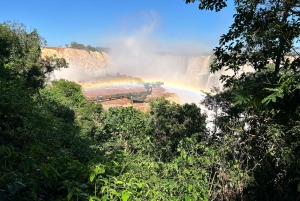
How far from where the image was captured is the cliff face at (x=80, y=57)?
149 ft

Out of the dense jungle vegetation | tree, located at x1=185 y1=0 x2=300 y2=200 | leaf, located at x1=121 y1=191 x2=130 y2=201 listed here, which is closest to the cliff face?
the dense jungle vegetation

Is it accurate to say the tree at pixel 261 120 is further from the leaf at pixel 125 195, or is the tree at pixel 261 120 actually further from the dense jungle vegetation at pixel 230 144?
the leaf at pixel 125 195

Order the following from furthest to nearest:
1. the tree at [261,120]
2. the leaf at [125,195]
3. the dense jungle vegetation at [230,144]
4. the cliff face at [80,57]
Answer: the cliff face at [80,57], the tree at [261,120], the dense jungle vegetation at [230,144], the leaf at [125,195]

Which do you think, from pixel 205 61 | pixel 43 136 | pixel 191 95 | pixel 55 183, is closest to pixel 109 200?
pixel 55 183

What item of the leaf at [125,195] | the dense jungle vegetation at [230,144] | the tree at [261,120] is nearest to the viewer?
the leaf at [125,195]

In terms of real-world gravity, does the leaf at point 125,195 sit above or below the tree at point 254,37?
below

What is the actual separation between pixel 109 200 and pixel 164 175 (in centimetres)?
146

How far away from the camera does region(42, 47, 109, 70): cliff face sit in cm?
4531

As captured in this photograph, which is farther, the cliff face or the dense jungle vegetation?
the cliff face

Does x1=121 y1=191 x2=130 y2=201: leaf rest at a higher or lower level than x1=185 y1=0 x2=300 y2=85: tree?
lower

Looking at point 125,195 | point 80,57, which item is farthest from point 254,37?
point 80,57

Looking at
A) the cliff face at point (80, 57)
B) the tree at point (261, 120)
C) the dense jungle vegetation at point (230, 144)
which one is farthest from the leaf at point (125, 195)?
the cliff face at point (80, 57)

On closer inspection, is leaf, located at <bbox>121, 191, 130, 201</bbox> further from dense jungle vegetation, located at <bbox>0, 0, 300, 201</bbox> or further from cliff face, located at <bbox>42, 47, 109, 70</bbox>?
cliff face, located at <bbox>42, 47, 109, 70</bbox>

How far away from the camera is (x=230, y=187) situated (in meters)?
3.34
